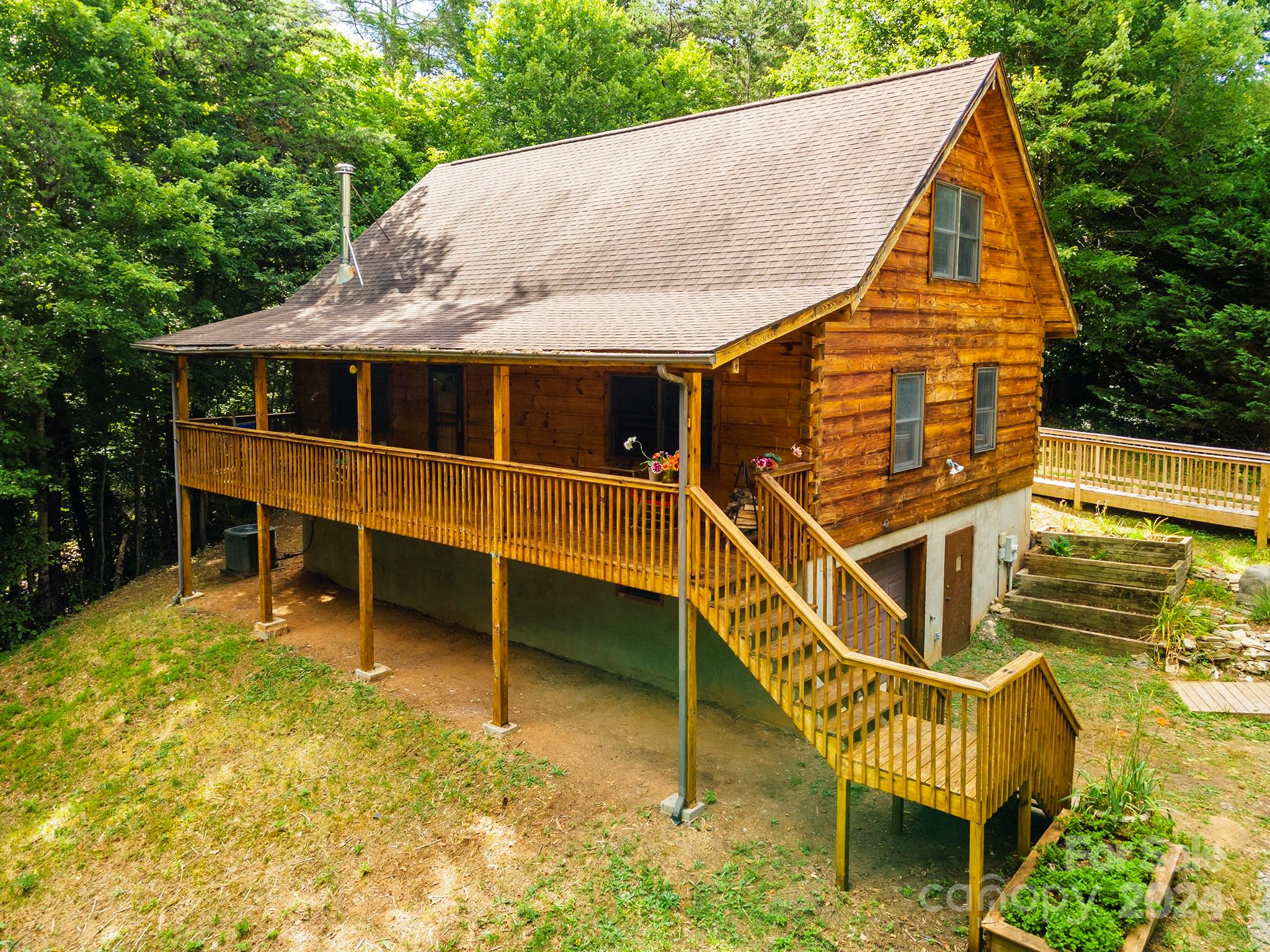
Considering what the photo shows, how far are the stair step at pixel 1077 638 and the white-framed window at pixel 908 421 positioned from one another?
12.9ft

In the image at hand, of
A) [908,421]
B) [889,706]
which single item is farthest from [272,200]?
[889,706]

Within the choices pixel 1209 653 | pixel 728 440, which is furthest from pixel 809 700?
pixel 1209 653

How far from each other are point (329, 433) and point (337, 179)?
9.47 m

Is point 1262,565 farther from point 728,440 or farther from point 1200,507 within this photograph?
point 728,440

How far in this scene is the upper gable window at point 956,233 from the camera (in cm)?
1192

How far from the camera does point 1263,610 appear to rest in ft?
41.2

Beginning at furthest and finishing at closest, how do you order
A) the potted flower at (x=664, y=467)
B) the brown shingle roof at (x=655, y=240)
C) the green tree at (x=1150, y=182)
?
the green tree at (x=1150, y=182) < the brown shingle roof at (x=655, y=240) < the potted flower at (x=664, y=467)

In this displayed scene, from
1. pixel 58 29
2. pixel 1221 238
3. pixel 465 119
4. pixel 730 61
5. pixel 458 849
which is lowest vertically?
pixel 458 849

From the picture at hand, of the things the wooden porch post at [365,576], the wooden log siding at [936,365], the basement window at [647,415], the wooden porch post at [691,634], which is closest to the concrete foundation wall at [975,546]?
the wooden log siding at [936,365]

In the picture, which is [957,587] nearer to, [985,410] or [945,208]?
[985,410]

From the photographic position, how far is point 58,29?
54.9ft

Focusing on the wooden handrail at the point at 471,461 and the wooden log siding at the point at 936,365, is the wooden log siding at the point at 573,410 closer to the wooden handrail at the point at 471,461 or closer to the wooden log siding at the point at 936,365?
the wooden log siding at the point at 936,365

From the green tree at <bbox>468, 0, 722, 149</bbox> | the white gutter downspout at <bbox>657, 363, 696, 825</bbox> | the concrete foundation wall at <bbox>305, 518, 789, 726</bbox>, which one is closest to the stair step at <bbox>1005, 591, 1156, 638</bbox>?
the concrete foundation wall at <bbox>305, 518, 789, 726</bbox>

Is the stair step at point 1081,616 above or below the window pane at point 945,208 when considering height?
below
